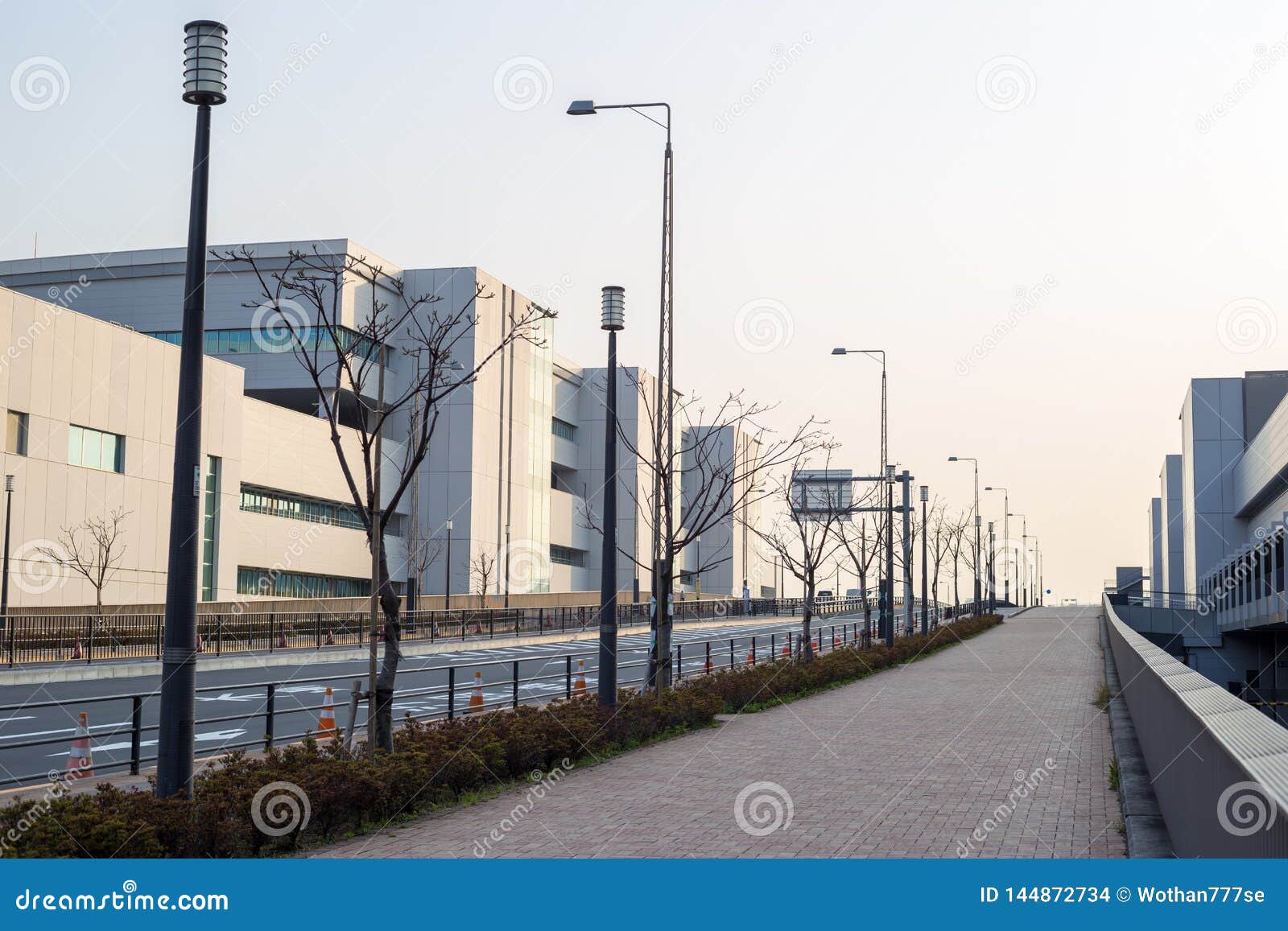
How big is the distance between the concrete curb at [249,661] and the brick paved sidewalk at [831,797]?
16.2 metres

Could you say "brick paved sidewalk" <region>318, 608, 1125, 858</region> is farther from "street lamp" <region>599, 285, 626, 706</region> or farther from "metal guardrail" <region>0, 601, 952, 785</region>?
"metal guardrail" <region>0, 601, 952, 785</region>

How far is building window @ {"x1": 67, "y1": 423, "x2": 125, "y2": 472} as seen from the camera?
44.2 meters

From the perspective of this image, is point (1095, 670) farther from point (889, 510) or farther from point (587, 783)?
point (587, 783)

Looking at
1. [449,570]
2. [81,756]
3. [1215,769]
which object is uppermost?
[449,570]

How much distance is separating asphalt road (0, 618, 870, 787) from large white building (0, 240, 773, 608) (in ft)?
16.5

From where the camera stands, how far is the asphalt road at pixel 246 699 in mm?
14578

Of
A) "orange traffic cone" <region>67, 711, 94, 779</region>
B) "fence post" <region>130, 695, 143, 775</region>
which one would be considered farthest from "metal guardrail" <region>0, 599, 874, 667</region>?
"fence post" <region>130, 695, 143, 775</region>

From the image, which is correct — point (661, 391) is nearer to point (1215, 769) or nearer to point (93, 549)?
point (1215, 769)

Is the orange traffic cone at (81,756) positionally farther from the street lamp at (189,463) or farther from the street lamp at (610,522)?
the street lamp at (610,522)

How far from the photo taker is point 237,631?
35969mm

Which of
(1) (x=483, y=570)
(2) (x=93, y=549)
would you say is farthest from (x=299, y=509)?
(2) (x=93, y=549)

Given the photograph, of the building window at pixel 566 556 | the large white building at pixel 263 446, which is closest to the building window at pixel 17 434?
the large white building at pixel 263 446

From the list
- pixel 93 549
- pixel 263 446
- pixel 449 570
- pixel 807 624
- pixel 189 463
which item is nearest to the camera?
pixel 189 463

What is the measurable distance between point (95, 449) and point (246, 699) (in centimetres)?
2707
